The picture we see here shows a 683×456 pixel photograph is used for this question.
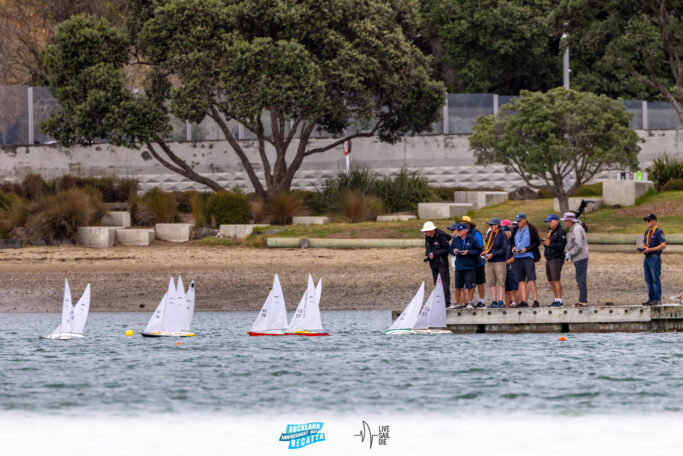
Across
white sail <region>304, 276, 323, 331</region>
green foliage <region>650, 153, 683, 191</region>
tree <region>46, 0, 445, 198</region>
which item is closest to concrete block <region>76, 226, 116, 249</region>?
tree <region>46, 0, 445, 198</region>

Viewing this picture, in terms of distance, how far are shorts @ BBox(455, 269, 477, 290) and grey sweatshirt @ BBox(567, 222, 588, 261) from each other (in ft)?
6.55

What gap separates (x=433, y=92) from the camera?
1688 inches

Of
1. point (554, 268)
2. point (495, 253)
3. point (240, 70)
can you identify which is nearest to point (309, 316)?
point (495, 253)

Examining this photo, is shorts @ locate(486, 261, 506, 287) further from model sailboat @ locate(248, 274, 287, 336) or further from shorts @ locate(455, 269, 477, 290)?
model sailboat @ locate(248, 274, 287, 336)

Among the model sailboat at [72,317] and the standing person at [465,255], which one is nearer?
the standing person at [465,255]

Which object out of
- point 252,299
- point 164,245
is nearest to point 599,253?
point 252,299

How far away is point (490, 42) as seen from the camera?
169 ft

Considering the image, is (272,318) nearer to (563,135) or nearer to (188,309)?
(188,309)

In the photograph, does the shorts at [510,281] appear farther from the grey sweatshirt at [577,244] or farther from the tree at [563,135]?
the tree at [563,135]

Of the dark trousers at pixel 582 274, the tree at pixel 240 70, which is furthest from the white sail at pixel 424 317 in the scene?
the tree at pixel 240 70

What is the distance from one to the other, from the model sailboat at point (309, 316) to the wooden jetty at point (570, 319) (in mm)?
2764

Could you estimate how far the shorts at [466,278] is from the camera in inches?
943

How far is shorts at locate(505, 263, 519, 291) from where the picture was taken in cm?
2403

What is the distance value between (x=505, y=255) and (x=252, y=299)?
837 cm
